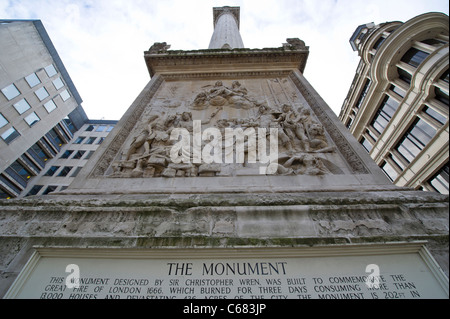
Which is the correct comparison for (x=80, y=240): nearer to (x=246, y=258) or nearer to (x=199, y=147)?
(x=246, y=258)

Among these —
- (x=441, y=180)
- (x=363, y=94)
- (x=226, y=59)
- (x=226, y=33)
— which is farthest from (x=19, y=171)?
(x=363, y=94)

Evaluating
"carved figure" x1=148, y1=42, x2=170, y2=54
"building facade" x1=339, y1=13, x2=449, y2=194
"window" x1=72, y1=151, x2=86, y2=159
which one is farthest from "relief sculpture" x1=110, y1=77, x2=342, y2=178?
"window" x1=72, y1=151, x2=86, y2=159

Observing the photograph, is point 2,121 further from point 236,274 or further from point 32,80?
point 236,274

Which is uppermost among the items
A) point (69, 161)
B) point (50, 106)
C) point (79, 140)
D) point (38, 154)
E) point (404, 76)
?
point (79, 140)

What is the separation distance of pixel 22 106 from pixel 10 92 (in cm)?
211

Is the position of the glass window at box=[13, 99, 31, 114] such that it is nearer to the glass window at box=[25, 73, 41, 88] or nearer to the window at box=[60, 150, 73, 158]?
the glass window at box=[25, 73, 41, 88]

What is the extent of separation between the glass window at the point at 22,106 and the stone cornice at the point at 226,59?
21698 millimetres

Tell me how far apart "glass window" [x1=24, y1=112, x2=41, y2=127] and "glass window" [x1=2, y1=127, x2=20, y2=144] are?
6.63 feet

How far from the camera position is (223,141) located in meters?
5.65

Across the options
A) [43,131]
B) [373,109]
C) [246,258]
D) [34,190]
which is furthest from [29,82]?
[373,109]

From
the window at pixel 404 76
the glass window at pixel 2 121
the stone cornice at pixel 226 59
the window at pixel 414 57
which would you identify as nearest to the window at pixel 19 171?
the glass window at pixel 2 121

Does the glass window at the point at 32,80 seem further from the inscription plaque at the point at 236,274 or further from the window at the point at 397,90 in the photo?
the window at the point at 397,90

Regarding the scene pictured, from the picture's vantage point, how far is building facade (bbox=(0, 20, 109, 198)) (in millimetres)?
20266

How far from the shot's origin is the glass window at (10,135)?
2057 centimetres
